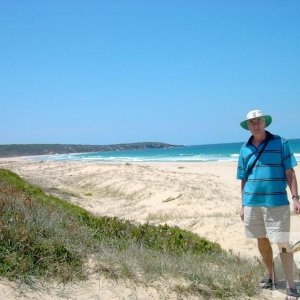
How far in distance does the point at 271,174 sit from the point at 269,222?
0.51 meters

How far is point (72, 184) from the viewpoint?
81.1 ft

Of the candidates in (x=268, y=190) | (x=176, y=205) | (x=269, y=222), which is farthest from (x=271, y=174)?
(x=176, y=205)

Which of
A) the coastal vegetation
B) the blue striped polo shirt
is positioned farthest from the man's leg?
the blue striped polo shirt

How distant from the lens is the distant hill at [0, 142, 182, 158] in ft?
477

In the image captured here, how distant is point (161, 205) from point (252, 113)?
11.0m

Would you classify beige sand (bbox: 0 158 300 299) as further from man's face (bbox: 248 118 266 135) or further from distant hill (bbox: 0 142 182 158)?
distant hill (bbox: 0 142 182 158)

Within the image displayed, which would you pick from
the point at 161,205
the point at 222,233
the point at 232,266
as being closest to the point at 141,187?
the point at 161,205

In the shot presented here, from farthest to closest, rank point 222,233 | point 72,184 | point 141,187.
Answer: point 72,184 < point 141,187 < point 222,233

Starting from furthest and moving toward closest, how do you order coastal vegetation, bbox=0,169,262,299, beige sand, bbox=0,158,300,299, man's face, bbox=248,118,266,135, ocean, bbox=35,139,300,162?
1. ocean, bbox=35,139,300,162
2. beige sand, bbox=0,158,300,299
3. man's face, bbox=248,118,266,135
4. coastal vegetation, bbox=0,169,262,299

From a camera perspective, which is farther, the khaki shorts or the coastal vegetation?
the khaki shorts

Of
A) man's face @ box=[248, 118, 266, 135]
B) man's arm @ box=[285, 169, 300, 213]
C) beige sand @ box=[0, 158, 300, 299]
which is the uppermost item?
man's face @ box=[248, 118, 266, 135]

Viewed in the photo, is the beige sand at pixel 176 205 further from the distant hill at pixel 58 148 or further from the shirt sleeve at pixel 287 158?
the distant hill at pixel 58 148

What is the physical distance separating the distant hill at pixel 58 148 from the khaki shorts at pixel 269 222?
131 meters

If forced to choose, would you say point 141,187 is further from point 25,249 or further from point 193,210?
point 25,249
